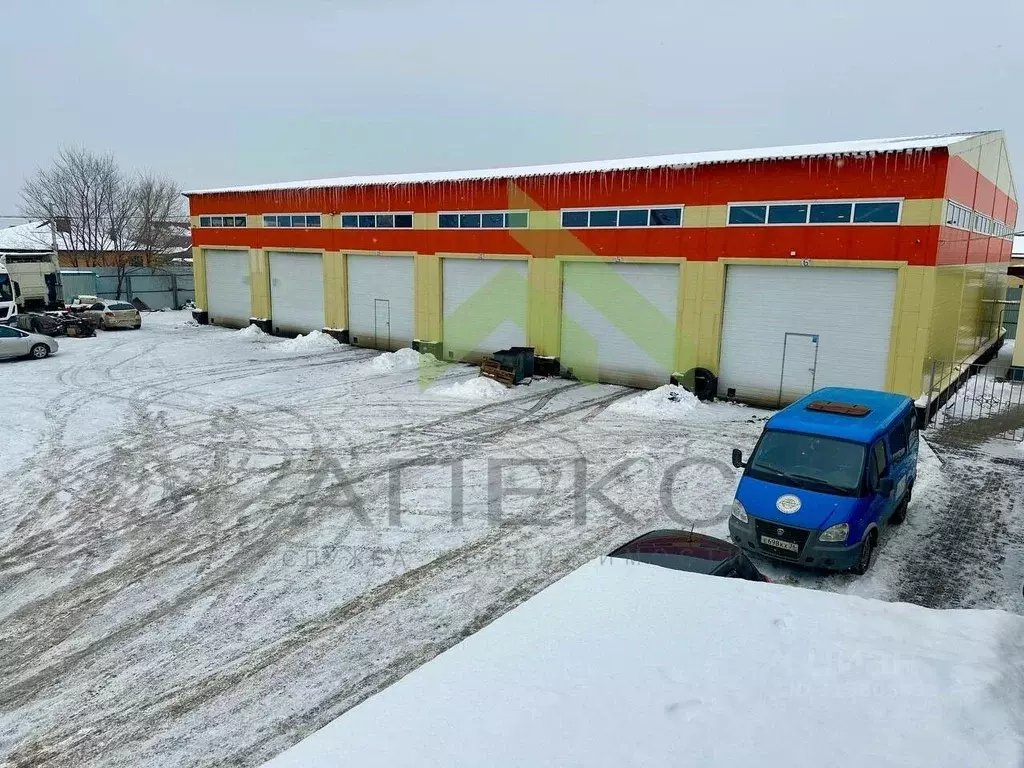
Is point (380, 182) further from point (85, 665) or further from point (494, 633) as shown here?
point (494, 633)

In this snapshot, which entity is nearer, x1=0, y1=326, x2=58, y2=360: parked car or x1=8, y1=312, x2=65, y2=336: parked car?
x1=0, y1=326, x2=58, y2=360: parked car

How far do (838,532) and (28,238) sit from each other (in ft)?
244

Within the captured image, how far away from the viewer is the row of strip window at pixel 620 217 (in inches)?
821

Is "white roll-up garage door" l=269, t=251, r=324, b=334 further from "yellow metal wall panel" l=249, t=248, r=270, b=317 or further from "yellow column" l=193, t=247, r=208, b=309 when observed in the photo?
"yellow column" l=193, t=247, r=208, b=309

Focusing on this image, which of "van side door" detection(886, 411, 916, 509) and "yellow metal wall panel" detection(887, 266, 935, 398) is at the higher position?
"yellow metal wall panel" detection(887, 266, 935, 398)

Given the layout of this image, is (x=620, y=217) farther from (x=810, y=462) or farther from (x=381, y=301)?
(x=810, y=462)

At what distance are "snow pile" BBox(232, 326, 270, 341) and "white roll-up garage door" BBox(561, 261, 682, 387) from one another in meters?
16.2

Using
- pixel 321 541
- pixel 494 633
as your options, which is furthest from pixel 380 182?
pixel 494 633

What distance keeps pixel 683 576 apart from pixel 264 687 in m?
4.44

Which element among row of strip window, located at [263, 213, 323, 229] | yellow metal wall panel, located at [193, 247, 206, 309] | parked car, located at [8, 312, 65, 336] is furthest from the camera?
yellow metal wall panel, located at [193, 247, 206, 309]

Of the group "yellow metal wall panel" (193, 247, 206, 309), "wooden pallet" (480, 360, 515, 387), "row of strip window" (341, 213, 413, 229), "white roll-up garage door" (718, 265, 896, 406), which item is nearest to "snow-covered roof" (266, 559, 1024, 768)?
"white roll-up garage door" (718, 265, 896, 406)

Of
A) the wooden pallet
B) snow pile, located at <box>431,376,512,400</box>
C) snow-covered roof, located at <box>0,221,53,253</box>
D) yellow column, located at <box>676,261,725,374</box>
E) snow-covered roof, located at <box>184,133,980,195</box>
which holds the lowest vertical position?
snow pile, located at <box>431,376,512,400</box>

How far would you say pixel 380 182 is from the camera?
27969mm

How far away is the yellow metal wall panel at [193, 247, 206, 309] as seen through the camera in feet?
122
